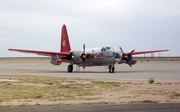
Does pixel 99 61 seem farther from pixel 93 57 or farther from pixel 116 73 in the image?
pixel 116 73

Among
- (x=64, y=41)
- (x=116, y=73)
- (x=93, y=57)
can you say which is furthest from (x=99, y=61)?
(x=64, y=41)

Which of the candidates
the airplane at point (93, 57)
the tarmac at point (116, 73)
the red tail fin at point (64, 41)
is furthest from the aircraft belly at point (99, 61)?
the red tail fin at point (64, 41)

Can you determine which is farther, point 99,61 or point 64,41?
point 64,41

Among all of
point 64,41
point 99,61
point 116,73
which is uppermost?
point 64,41

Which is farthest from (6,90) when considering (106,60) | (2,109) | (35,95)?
(106,60)

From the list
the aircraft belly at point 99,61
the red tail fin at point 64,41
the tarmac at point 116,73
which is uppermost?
the red tail fin at point 64,41

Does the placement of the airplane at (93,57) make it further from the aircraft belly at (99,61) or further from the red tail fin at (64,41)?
the red tail fin at (64,41)

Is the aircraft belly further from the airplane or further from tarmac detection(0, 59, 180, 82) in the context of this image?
tarmac detection(0, 59, 180, 82)

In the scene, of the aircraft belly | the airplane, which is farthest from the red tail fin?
the aircraft belly

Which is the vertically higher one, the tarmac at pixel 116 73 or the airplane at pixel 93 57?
the airplane at pixel 93 57

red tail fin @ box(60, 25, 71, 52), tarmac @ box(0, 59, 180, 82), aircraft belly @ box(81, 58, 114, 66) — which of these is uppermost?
red tail fin @ box(60, 25, 71, 52)

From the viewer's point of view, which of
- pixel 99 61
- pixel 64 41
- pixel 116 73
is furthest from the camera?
pixel 64 41

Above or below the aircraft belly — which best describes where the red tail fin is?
above

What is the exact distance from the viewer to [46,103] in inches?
606
